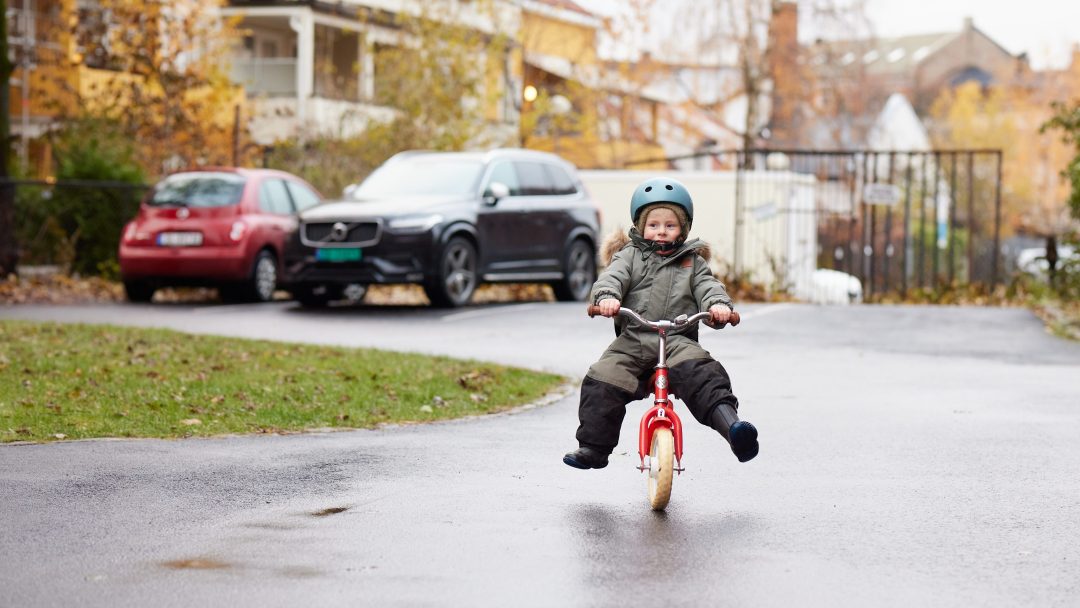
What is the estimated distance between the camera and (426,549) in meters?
6.24

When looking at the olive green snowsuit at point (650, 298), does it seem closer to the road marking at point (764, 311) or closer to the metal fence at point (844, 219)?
the road marking at point (764, 311)

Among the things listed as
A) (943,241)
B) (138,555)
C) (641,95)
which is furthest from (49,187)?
(943,241)

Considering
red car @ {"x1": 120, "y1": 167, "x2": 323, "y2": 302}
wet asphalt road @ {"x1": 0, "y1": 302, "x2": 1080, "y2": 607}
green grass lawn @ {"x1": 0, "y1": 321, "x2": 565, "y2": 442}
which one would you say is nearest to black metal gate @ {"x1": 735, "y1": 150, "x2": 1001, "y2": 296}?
red car @ {"x1": 120, "y1": 167, "x2": 323, "y2": 302}

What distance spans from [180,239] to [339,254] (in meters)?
2.61

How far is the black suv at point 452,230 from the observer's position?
1948 cm

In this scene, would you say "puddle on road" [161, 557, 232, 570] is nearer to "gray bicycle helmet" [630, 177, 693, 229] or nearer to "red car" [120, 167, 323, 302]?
"gray bicycle helmet" [630, 177, 693, 229]

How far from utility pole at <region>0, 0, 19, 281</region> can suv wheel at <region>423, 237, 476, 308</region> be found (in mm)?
6274

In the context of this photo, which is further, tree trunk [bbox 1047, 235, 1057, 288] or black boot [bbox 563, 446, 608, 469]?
tree trunk [bbox 1047, 235, 1057, 288]

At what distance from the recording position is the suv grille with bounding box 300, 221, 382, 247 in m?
19.4

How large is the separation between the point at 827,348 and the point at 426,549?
10.2 meters

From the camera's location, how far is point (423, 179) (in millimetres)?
21125

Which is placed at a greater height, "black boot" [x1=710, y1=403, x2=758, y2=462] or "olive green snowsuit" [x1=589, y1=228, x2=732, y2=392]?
"olive green snowsuit" [x1=589, y1=228, x2=732, y2=392]

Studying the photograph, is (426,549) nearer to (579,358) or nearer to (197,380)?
(197,380)

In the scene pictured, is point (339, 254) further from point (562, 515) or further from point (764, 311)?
point (562, 515)
